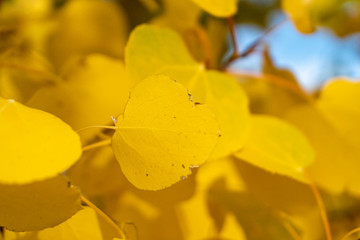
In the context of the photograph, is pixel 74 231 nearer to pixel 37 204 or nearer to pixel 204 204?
pixel 37 204

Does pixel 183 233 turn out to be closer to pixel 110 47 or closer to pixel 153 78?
pixel 153 78

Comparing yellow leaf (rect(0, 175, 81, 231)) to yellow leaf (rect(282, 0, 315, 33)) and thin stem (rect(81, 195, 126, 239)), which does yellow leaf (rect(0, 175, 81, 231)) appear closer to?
thin stem (rect(81, 195, 126, 239))

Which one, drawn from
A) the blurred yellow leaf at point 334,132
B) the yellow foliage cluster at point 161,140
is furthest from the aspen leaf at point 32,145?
the blurred yellow leaf at point 334,132

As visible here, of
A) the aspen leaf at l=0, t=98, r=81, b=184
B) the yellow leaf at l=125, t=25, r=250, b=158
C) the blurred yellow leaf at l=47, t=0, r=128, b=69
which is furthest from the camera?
the blurred yellow leaf at l=47, t=0, r=128, b=69

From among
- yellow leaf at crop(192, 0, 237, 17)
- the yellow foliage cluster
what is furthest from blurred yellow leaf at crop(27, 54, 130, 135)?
yellow leaf at crop(192, 0, 237, 17)

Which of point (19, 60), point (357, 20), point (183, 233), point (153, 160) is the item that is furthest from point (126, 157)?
point (357, 20)
